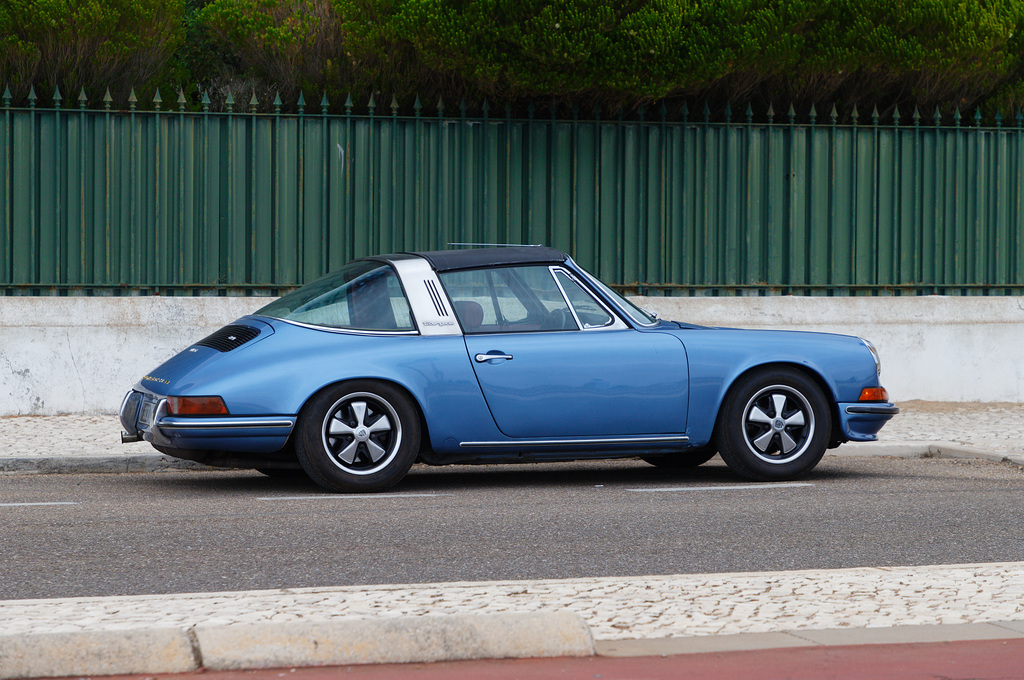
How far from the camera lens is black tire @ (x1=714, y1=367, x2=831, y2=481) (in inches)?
328

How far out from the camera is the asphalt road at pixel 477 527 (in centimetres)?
569

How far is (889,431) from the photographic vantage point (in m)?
11.4

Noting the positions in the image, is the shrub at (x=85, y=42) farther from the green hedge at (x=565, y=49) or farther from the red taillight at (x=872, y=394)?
the red taillight at (x=872, y=394)

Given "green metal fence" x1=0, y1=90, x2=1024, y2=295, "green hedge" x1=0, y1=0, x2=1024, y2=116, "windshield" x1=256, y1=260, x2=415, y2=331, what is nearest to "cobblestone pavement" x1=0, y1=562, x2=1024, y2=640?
"windshield" x1=256, y1=260, x2=415, y2=331

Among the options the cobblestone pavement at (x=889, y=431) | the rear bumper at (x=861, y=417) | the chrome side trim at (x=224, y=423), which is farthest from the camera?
the cobblestone pavement at (x=889, y=431)

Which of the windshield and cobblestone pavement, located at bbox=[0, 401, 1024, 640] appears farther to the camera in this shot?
the windshield

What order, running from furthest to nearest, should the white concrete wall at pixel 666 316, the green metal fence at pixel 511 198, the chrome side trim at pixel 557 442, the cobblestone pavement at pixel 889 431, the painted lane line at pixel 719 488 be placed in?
the green metal fence at pixel 511 198
the white concrete wall at pixel 666 316
the cobblestone pavement at pixel 889 431
the painted lane line at pixel 719 488
the chrome side trim at pixel 557 442

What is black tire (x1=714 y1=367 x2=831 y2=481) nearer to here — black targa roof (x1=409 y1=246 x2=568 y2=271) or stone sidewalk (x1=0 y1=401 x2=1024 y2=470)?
black targa roof (x1=409 y1=246 x2=568 y2=271)

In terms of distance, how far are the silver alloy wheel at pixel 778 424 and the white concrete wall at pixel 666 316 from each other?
4.90 meters

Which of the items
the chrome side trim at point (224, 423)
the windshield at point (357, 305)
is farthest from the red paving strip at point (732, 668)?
the windshield at point (357, 305)

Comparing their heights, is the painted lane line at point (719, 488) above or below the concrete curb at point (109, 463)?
below

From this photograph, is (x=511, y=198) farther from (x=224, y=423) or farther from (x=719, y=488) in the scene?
(x=224, y=423)

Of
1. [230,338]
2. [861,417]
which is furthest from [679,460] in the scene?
[230,338]

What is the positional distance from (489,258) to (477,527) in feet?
7.17
